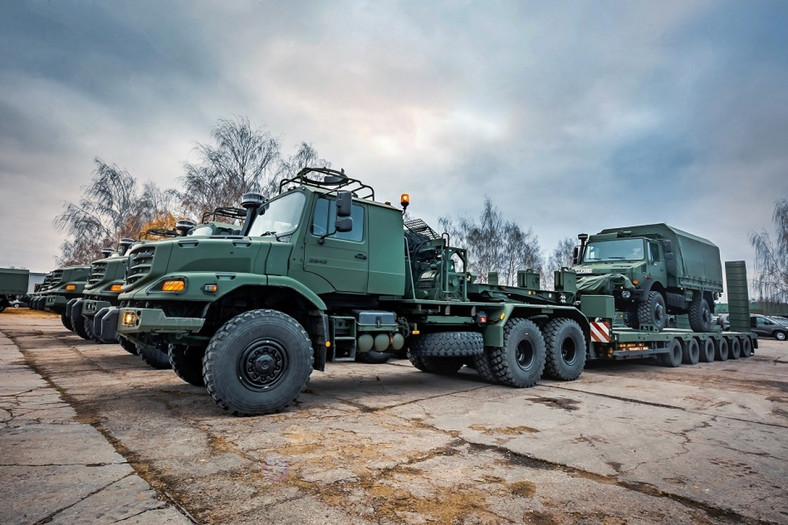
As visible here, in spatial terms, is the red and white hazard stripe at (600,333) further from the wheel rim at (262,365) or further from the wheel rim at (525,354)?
the wheel rim at (262,365)

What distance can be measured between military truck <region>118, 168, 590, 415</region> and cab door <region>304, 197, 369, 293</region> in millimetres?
14

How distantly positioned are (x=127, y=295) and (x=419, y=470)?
3.76m

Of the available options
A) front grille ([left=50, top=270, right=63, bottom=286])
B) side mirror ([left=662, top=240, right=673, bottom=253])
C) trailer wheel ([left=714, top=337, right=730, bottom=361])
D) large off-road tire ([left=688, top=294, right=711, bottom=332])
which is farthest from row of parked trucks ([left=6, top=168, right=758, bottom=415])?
front grille ([left=50, top=270, right=63, bottom=286])

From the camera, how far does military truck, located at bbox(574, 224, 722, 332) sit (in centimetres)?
1105

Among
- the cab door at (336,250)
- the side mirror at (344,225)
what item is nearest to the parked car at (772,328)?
the cab door at (336,250)

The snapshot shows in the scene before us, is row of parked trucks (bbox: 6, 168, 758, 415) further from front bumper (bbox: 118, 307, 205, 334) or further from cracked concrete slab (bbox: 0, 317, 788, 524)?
cracked concrete slab (bbox: 0, 317, 788, 524)

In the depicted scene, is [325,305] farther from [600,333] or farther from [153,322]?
[600,333]

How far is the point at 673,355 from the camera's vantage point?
11281 mm

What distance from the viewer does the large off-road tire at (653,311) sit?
11.1 meters

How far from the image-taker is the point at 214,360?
4539mm

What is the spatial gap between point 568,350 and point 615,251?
482 cm

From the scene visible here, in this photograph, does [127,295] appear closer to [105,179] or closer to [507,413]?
[507,413]

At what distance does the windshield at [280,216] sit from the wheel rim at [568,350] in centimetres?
547

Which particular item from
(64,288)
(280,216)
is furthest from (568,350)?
(64,288)
